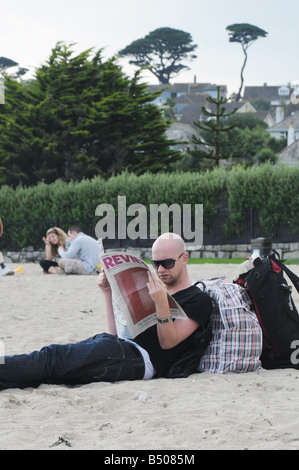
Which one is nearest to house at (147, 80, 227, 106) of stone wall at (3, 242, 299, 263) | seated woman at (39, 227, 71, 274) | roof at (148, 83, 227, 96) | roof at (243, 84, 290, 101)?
roof at (148, 83, 227, 96)

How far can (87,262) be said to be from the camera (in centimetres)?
1518

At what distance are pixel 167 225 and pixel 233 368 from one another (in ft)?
58.5

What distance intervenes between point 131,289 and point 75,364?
0.71 metres

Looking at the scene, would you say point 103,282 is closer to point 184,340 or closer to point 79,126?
point 184,340

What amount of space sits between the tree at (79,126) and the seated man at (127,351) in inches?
1023

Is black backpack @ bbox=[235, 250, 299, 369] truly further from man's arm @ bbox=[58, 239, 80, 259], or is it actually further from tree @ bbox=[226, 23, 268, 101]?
tree @ bbox=[226, 23, 268, 101]

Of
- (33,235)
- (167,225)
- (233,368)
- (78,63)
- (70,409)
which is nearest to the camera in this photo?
(70,409)

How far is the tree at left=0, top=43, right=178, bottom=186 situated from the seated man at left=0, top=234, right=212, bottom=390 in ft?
85.3

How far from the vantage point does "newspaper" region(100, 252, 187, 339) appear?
4789 millimetres

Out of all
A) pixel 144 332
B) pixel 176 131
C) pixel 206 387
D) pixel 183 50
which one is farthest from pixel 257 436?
pixel 183 50

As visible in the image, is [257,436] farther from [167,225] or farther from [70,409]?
[167,225]

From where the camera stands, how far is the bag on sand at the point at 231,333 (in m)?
5.20

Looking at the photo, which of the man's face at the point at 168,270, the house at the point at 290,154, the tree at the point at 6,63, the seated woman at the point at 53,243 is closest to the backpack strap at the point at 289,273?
the man's face at the point at 168,270

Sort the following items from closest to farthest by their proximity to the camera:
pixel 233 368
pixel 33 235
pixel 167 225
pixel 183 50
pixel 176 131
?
pixel 233 368 < pixel 167 225 < pixel 33 235 < pixel 176 131 < pixel 183 50
